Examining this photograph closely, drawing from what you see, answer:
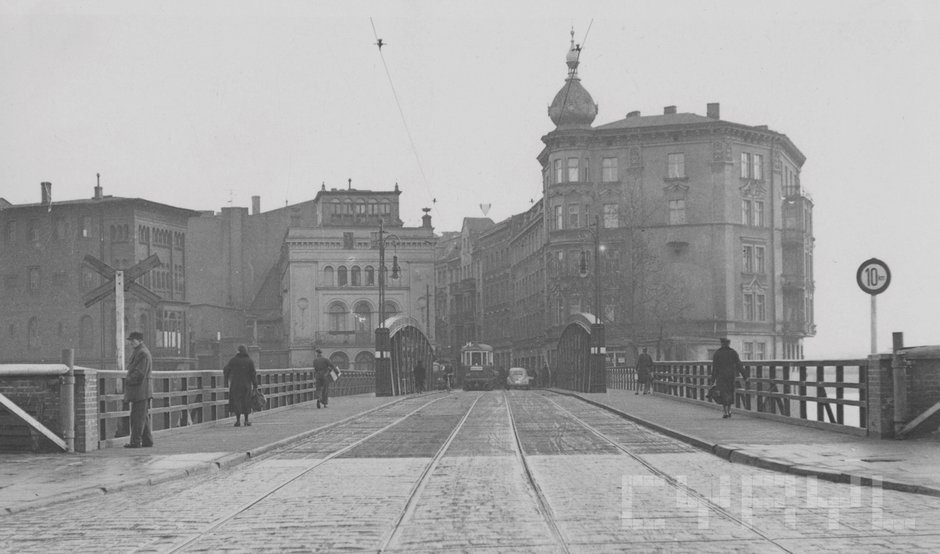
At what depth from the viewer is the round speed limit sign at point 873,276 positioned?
16.7 m

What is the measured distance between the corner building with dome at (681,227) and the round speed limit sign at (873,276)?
2076 inches

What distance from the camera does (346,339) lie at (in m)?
87.9

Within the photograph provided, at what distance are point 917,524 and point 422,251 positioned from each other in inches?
3273

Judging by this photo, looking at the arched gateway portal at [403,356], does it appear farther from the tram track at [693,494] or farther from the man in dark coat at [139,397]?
the man in dark coat at [139,397]

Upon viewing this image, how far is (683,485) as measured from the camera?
11.8 metres

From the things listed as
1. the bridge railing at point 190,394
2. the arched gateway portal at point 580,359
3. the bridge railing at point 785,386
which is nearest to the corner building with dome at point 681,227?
the arched gateway portal at point 580,359

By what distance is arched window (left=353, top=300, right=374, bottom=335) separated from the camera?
89000 mm

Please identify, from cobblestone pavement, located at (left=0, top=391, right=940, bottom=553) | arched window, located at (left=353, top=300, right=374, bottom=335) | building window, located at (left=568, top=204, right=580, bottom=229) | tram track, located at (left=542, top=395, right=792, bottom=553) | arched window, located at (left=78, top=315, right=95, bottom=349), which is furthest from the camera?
arched window, located at (left=353, top=300, right=374, bottom=335)

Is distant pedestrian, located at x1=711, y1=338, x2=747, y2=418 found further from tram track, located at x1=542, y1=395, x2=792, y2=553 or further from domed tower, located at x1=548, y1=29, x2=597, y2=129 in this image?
domed tower, located at x1=548, y1=29, x2=597, y2=129

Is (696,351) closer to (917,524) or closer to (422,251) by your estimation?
(422,251)

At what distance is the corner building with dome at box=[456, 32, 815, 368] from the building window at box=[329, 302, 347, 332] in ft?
56.1

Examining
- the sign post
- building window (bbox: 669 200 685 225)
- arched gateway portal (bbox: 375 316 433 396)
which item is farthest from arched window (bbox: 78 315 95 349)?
the sign post

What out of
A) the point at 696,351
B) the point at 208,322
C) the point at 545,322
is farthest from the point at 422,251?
the point at 696,351

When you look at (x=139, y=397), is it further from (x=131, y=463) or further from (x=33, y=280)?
(x=33, y=280)
